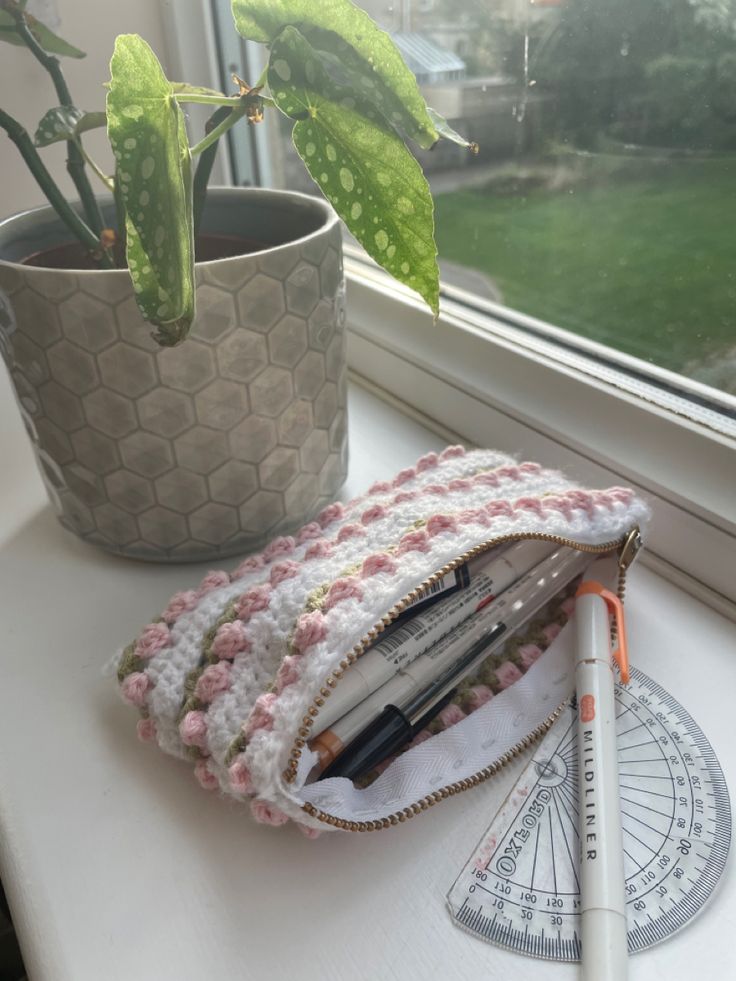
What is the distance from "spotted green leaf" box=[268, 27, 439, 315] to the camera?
252mm

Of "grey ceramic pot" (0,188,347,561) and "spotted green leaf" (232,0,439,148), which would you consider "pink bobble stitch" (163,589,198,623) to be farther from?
"spotted green leaf" (232,0,439,148)

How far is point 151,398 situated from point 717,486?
0.28 m

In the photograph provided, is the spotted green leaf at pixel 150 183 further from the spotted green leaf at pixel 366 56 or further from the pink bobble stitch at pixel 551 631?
the pink bobble stitch at pixel 551 631

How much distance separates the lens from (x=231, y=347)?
0.35 m

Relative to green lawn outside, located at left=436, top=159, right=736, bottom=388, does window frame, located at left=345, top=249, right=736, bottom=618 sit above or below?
below

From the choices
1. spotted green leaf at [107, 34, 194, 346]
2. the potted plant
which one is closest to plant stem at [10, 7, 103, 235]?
the potted plant

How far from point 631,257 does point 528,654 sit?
0.27m

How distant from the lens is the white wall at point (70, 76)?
2.02 feet

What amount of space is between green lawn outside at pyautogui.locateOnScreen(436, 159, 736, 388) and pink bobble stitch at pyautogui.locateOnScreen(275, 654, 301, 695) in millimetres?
282

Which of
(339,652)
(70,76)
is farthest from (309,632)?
(70,76)

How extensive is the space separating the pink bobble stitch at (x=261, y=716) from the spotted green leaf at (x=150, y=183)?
0.13 m

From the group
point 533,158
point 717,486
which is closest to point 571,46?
point 533,158

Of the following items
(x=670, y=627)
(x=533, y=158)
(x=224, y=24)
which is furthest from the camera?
(x=224, y=24)

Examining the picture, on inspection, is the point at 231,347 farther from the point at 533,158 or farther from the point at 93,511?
the point at 533,158
